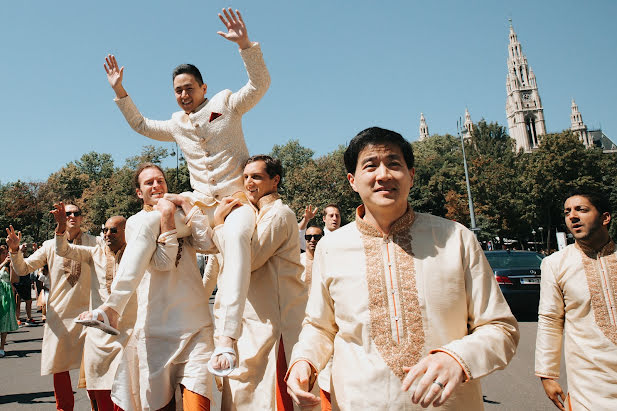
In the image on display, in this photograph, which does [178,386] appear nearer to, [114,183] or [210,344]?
[210,344]

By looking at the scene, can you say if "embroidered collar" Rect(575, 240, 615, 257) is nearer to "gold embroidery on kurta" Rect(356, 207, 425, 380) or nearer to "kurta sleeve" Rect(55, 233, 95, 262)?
"gold embroidery on kurta" Rect(356, 207, 425, 380)

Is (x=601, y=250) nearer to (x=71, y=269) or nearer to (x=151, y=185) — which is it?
(x=151, y=185)

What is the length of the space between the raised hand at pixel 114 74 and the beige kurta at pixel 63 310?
99.6 inches

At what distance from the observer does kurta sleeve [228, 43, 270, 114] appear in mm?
3836

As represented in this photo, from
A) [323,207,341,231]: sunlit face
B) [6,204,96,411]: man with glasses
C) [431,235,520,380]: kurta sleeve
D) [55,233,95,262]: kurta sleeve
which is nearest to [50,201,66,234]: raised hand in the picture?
[55,233,95,262]: kurta sleeve

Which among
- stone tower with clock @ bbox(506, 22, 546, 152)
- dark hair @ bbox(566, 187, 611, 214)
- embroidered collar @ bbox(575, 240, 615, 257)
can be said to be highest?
stone tower with clock @ bbox(506, 22, 546, 152)

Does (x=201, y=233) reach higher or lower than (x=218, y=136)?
lower

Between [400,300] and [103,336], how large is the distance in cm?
362

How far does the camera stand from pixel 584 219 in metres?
3.78

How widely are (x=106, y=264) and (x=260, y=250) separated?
8.29 feet

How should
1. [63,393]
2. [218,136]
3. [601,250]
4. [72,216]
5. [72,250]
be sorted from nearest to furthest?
[601,250] → [218,136] → [63,393] → [72,250] → [72,216]

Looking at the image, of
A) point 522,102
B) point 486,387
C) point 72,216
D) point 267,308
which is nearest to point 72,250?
point 72,216

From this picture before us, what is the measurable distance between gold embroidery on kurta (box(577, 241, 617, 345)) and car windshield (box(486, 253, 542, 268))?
8790 millimetres

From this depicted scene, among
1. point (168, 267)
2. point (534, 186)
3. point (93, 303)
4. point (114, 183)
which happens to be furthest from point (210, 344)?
point (114, 183)
